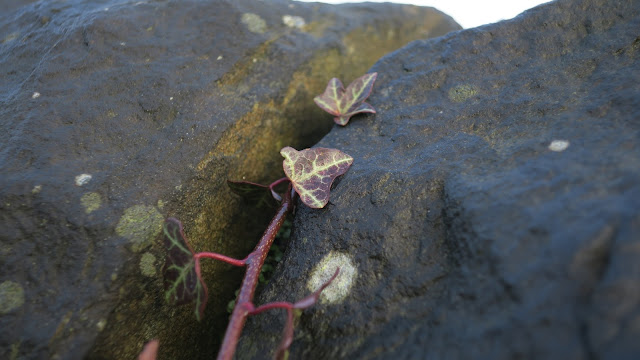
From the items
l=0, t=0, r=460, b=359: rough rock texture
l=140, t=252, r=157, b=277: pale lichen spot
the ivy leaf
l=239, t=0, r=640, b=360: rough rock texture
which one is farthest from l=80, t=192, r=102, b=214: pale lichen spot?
the ivy leaf

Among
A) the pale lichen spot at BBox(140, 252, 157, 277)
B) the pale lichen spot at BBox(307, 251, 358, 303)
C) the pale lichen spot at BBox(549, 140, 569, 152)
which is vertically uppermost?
the pale lichen spot at BBox(549, 140, 569, 152)

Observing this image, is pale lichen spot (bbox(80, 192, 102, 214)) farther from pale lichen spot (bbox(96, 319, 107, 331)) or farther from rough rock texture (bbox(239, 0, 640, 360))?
rough rock texture (bbox(239, 0, 640, 360))

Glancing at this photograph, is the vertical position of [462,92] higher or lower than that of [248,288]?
higher

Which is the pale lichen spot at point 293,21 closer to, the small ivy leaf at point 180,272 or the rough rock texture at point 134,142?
the rough rock texture at point 134,142

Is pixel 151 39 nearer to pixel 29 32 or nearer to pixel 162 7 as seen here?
pixel 162 7

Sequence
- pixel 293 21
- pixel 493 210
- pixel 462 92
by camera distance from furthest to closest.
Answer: pixel 293 21 → pixel 462 92 → pixel 493 210

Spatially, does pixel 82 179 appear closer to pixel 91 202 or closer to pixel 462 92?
pixel 91 202

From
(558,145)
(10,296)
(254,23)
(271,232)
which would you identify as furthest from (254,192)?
(558,145)
